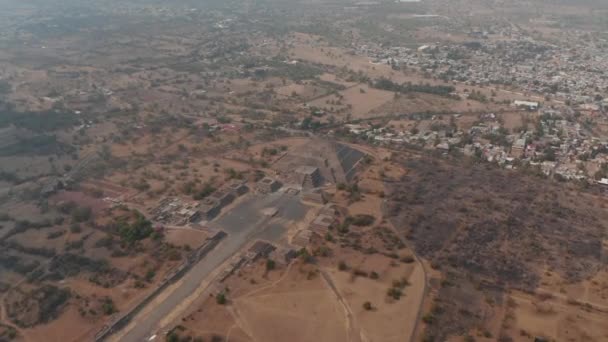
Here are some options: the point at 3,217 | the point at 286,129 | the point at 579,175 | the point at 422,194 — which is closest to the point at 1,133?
the point at 3,217

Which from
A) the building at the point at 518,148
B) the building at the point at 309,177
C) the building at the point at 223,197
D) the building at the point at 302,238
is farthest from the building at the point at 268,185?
the building at the point at 518,148

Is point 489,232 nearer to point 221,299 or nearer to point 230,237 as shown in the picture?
point 230,237

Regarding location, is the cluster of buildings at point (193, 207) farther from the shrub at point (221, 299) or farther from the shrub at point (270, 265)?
the shrub at point (221, 299)

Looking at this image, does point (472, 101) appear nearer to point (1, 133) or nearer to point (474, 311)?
point (474, 311)


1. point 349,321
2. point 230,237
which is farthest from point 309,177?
point 349,321

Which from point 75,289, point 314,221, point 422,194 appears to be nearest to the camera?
point 75,289

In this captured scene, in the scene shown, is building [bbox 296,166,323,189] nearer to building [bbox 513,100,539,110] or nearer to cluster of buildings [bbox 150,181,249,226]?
cluster of buildings [bbox 150,181,249,226]

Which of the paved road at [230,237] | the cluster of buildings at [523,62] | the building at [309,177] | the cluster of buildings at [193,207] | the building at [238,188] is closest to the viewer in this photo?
the paved road at [230,237]
